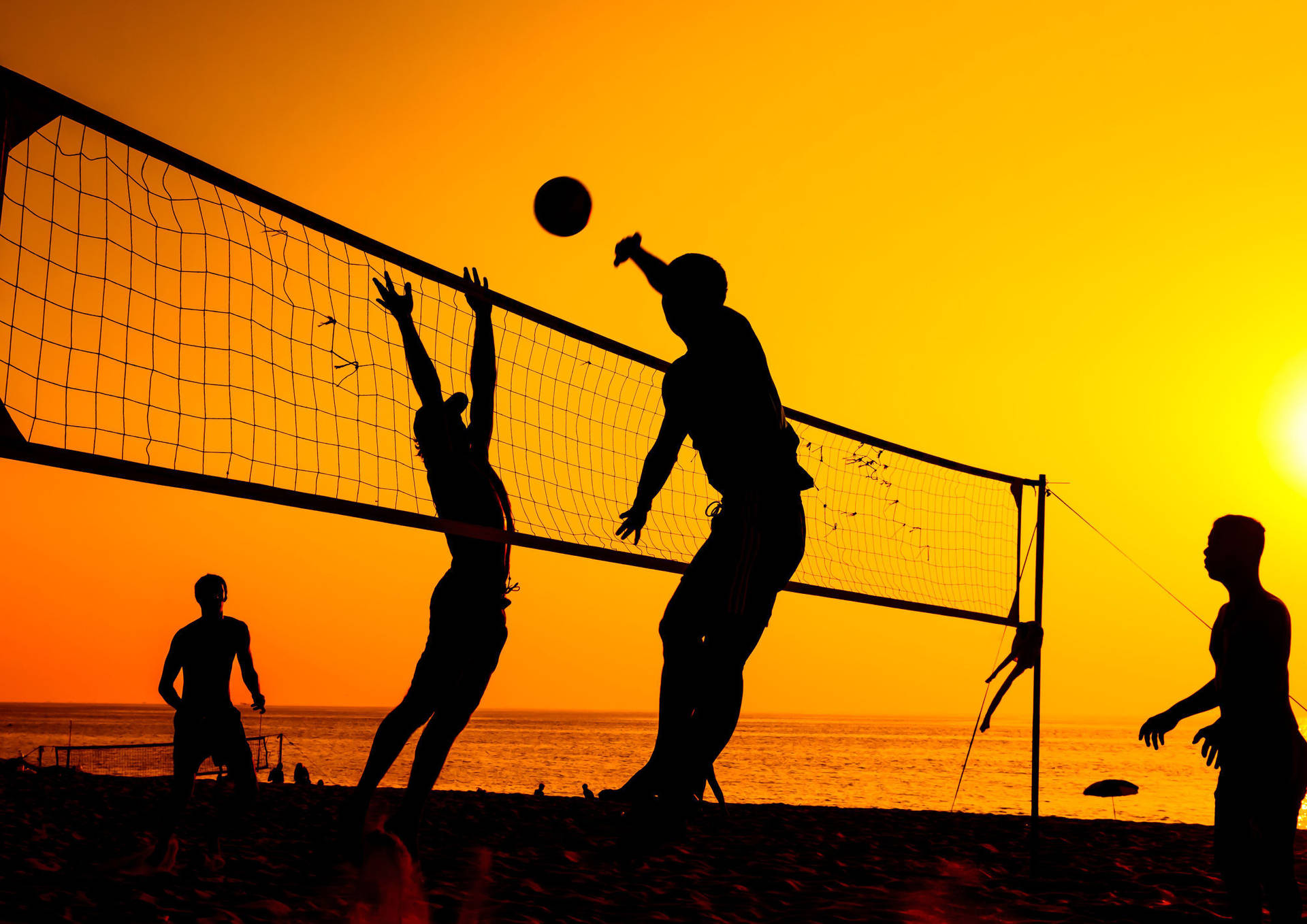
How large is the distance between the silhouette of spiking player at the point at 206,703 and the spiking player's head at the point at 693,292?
12.7 ft

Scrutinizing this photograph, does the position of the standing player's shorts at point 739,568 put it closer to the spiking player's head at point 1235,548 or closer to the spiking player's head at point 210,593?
the spiking player's head at point 1235,548

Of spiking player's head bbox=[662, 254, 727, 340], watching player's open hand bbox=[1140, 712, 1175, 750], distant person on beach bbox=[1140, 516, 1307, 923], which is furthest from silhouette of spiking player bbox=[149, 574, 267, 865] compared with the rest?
distant person on beach bbox=[1140, 516, 1307, 923]

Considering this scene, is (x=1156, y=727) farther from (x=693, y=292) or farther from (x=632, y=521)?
(x=693, y=292)

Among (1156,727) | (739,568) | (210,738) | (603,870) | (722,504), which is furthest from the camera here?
(603,870)

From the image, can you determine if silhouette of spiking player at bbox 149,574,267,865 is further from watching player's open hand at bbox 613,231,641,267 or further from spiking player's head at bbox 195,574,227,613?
watching player's open hand at bbox 613,231,641,267

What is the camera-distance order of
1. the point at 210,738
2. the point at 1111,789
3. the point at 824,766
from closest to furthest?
the point at 210,738, the point at 1111,789, the point at 824,766

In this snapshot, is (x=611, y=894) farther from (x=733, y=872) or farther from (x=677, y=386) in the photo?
(x=677, y=386)

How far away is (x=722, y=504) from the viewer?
3555 mm

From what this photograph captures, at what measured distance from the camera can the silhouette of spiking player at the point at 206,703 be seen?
19.4ft

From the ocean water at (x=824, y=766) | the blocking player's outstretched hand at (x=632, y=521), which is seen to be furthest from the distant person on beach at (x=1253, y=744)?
the ocean water at (x=824, y=766)

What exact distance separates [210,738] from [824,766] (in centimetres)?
5380

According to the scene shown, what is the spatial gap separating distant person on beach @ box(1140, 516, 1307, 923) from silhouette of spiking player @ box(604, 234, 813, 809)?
1776 mm

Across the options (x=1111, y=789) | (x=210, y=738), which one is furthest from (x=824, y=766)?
(x=210, y=738)

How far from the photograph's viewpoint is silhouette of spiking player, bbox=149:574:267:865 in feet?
19.4
